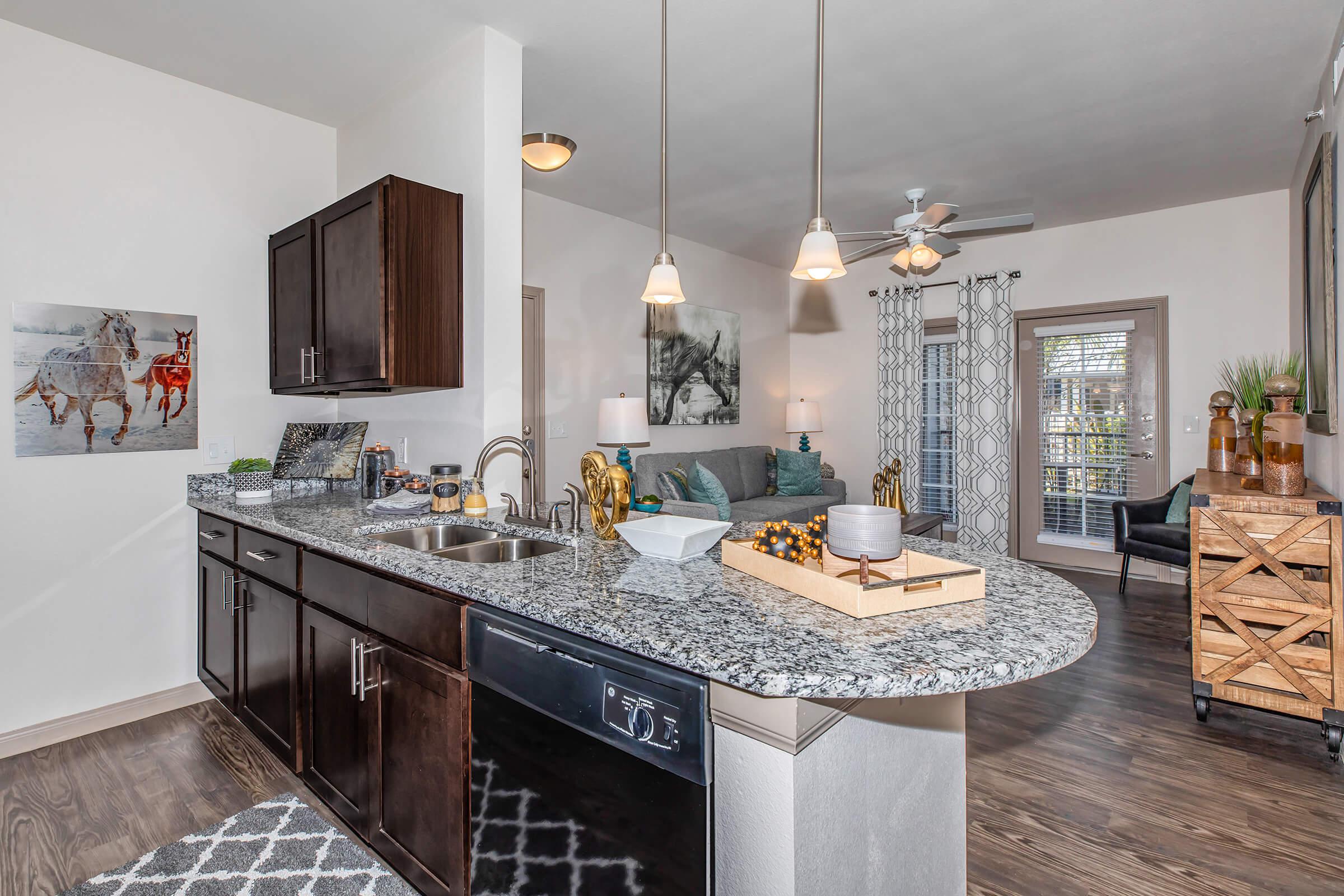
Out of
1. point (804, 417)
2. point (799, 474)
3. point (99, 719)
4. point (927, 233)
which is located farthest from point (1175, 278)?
point (99, 719)

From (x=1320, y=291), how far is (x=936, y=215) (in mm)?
1716

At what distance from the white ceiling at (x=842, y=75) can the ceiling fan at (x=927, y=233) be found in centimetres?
37

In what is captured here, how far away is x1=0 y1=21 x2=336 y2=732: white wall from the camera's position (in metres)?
2.50

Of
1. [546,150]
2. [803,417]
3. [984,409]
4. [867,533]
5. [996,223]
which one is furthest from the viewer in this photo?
[803,417]

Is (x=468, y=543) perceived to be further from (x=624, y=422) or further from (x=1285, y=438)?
(x=1285, y=438)

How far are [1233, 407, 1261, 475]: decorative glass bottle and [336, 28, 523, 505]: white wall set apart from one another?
3.46 m

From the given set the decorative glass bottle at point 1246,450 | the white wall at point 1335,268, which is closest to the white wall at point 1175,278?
the white wall at point 1335,268

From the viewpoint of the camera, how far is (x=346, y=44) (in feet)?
8.47

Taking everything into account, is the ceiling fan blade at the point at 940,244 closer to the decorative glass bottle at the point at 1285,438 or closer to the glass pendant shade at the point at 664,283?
the decorative glass bottle at the point at 1285,438

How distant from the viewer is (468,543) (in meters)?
2.22

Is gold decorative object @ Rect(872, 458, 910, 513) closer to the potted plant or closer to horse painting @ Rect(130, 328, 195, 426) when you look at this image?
the potted plant

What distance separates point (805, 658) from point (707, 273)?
5.15 metres

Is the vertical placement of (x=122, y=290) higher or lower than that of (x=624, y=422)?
higher

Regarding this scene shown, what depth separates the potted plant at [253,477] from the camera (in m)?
2.93
